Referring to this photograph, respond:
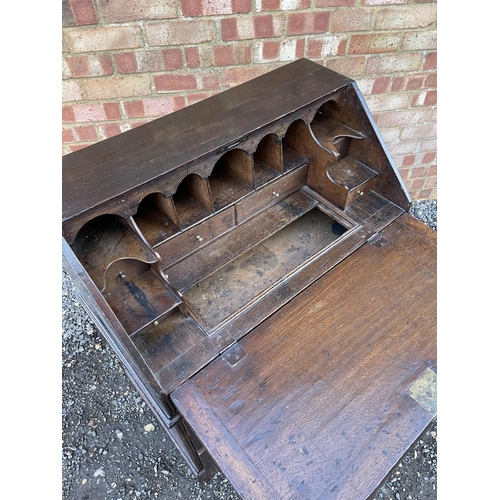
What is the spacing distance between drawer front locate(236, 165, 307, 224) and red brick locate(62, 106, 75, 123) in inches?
42.8

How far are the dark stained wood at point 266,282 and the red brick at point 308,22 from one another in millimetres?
414

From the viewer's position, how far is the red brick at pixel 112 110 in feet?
5.75

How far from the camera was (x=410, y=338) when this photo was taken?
1.00 meters

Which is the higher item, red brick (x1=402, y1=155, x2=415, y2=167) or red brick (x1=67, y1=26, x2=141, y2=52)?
red brick (x1=67, y1=26, x2=141, y2=52)

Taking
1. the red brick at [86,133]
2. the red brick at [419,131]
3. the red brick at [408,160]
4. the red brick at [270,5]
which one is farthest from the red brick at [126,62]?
the red brick at [408,160]

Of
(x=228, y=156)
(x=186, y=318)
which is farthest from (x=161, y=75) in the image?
(x=186, y=318)

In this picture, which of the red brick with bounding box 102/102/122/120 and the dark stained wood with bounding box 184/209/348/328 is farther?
the red brick with bounding box 102/102/122/120

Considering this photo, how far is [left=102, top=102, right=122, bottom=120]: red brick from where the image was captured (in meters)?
1.75

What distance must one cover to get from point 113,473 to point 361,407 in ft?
3.80

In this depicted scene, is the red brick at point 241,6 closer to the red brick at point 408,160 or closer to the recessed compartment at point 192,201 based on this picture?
the recessed compartment at point 192,201

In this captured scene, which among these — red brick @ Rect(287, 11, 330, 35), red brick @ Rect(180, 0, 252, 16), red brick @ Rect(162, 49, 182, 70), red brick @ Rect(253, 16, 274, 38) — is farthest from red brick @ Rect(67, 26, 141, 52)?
red brick @ Rect(287, 11, 330, 35)

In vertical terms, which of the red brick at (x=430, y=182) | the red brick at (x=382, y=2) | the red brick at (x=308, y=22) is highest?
the red brick at (x=382, y=2)

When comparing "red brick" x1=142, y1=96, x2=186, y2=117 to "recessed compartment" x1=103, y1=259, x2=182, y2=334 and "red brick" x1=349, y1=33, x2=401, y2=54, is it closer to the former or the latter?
"red brick" x1=349, y1=33, x2=401, y2=54

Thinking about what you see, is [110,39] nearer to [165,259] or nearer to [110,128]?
[110,128]
